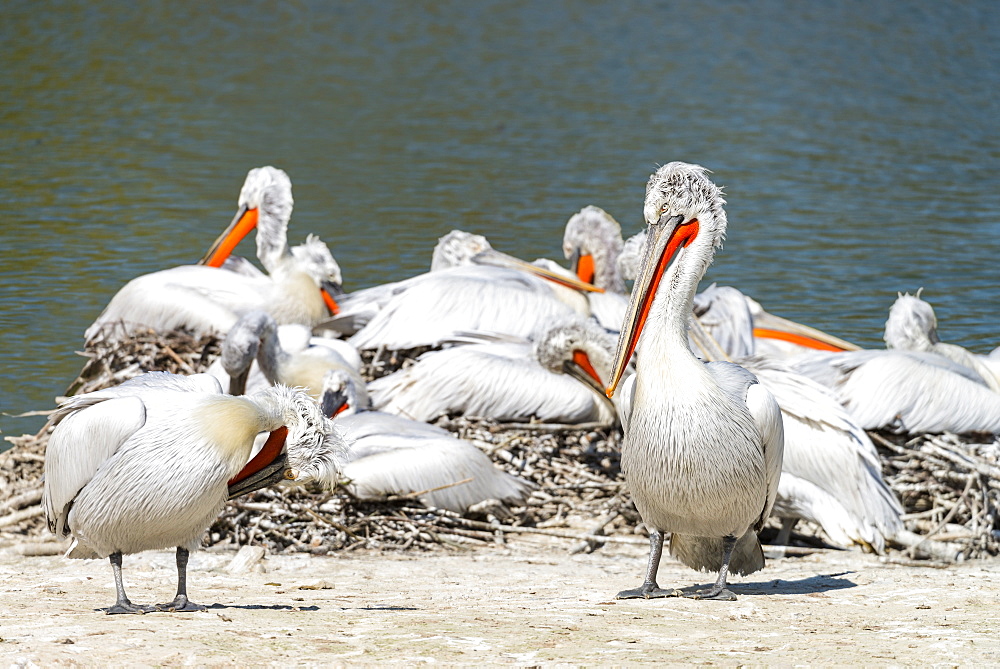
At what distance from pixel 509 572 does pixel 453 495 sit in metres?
0.57

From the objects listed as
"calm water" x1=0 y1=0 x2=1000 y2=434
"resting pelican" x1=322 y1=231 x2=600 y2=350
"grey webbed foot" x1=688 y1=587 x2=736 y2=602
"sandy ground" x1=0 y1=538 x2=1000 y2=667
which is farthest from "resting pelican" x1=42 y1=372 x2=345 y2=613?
"calm water" x1=0 y1=0 x2=1000 y2=434

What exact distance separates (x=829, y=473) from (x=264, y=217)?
3948mm

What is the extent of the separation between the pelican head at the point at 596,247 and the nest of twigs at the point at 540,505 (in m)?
2.31

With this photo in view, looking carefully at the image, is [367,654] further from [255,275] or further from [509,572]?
[255,275]

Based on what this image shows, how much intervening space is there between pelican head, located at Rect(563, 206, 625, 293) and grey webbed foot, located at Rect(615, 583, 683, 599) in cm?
425

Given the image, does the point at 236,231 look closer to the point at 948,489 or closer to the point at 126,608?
the point at 948,489

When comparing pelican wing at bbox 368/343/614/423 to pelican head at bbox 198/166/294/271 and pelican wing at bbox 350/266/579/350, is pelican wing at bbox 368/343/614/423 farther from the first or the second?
pelican head at bbox 198/166/294/271

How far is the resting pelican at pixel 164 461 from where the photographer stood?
355 centimetres

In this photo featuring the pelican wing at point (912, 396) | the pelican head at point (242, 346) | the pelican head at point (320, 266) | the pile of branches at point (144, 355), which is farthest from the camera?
the pelican head at point (320, 266)

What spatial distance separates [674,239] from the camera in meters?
4.03

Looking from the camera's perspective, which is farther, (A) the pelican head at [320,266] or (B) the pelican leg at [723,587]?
(A) the pelican head at [320,266]

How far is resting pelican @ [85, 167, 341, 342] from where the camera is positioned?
6.95 metres

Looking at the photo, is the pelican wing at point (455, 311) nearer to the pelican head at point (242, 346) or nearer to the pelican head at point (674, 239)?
the pelican head at point (242, 346)

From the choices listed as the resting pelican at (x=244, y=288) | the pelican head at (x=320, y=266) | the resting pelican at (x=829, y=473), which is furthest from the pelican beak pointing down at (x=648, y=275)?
the pelican head at (x=320, y=266)
